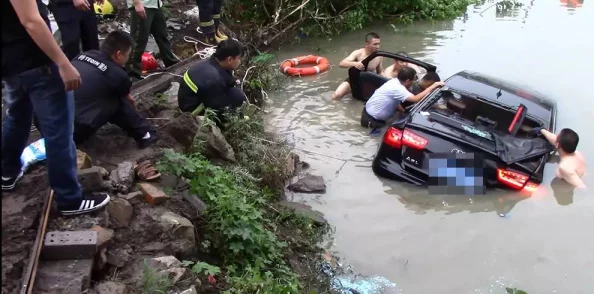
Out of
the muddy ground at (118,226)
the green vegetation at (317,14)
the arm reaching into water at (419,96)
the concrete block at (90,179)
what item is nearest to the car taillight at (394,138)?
the muddy ground at (118,226)

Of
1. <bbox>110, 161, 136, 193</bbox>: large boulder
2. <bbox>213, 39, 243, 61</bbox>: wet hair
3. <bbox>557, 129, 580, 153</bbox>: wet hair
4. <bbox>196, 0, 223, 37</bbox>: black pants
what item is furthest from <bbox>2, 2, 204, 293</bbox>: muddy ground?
<bbox>557, 129, 580, 153</bbox>: wet hair

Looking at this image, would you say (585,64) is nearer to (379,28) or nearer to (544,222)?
(379,28)

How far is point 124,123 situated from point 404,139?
2.69 m

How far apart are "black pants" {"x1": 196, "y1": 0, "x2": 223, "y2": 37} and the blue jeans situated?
522 centimetres

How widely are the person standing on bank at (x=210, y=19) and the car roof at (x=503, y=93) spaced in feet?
12.5

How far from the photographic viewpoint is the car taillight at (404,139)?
18.8 ft

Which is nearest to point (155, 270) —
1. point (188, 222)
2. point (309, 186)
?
point (188, 222)

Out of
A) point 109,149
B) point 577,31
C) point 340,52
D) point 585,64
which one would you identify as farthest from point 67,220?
point 577,31

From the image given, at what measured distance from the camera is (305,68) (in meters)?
10.2

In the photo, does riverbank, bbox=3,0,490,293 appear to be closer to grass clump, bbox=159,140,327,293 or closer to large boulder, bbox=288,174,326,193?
grass clump, bbox=159,140,327,293

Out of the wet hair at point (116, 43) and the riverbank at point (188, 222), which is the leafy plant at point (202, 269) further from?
the wet hair at point (116, 43)

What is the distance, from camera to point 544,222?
18.9ft

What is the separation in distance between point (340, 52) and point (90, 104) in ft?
24.5

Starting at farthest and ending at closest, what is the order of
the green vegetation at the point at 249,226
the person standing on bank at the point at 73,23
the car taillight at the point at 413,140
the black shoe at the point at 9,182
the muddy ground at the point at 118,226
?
the car taillight at the point at 413,140 < the person standing on bank at the point at 73,23 < the green vegetation at the point at 249,226 < the black shoe at the point at 9,182 < the muddy ground at the point at 118,226
